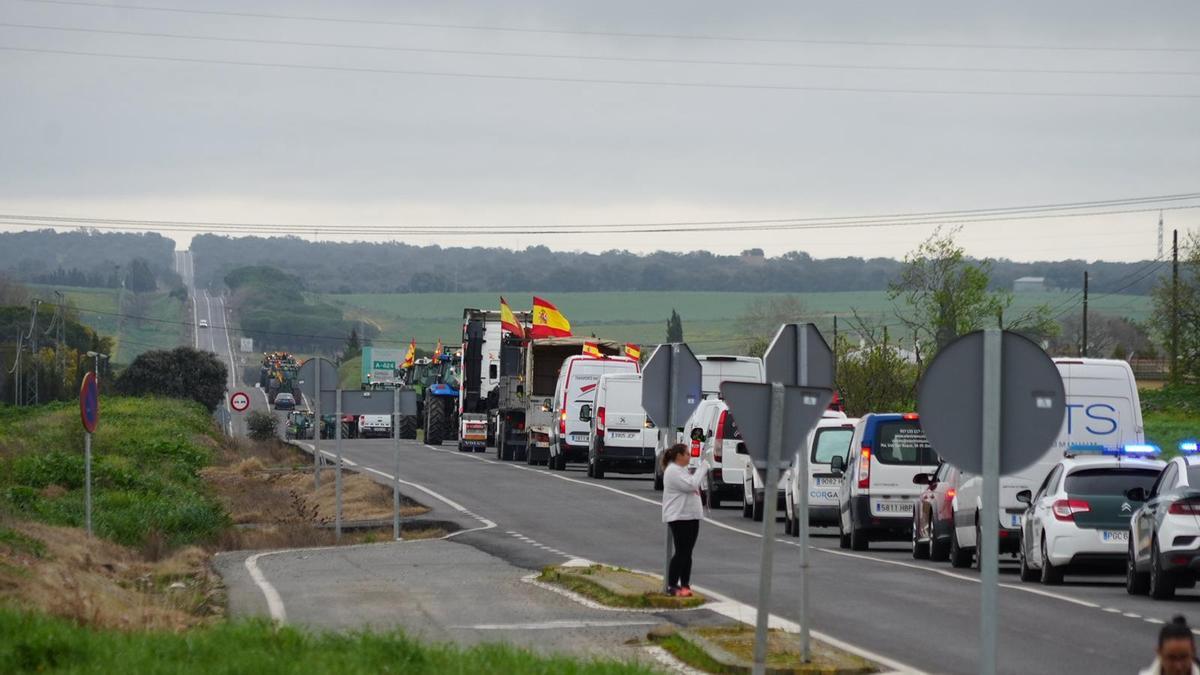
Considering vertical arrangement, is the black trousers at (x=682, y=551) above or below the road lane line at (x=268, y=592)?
above

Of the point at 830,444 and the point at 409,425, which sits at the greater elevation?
the point at 830,444

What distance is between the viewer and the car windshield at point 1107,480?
2158 cm

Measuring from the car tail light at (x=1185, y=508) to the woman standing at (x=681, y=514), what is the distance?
471 cm

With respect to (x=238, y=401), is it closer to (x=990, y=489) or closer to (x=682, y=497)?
(x=682, y=497)

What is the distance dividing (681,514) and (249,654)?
305 inches

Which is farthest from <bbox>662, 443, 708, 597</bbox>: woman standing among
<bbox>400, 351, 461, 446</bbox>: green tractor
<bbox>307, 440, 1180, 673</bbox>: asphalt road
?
<bbox>400, 351, 461, 446</bbox>: green tractor

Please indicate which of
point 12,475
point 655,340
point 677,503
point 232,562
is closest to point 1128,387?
point 677,503

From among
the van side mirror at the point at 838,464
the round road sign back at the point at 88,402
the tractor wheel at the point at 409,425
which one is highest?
the round road sign back at the point at 88,402

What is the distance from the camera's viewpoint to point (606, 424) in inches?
1849

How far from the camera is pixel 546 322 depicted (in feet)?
207

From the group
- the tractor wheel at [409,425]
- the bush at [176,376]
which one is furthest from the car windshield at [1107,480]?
the bush at [176,376]

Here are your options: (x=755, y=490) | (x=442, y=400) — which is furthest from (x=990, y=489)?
(x=442, y=400)

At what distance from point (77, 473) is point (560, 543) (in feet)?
42.0

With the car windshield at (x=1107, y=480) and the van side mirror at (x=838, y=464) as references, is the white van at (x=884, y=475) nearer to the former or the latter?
the van side mirror at (x=838, y=464)
